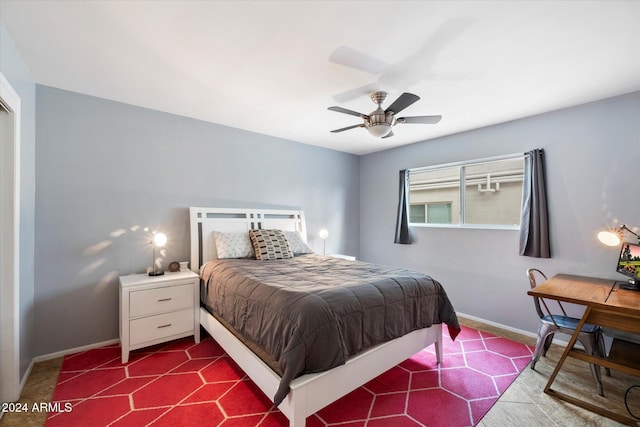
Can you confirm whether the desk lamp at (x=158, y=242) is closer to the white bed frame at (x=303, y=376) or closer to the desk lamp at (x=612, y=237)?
the white bed frame at (x=303, y=376)

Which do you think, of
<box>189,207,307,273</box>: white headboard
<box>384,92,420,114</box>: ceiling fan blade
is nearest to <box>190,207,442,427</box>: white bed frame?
<box>189,207,307,273</box>: white headboard

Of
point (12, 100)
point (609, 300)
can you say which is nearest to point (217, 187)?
point (12, 100)

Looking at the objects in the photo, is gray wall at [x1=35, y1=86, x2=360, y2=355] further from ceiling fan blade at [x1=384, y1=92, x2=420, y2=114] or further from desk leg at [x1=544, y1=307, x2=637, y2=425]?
desk leg at [x1=544, y1=307, x2=637, y2=425]

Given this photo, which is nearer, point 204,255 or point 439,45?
point 439,45

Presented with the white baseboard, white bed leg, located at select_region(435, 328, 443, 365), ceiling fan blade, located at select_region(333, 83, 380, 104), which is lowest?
the white baseboard

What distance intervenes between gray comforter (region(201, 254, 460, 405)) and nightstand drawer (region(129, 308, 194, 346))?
25 centimetres

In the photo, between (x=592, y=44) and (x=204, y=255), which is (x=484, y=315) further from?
(x=204, y=255)

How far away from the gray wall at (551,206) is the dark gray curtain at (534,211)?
0.30 ft

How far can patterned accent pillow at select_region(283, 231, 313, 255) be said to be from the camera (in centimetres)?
362

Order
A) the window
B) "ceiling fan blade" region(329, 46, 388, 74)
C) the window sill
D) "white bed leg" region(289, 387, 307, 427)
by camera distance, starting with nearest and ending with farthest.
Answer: "white bed leg" region(289, 387, 307, 427), "ceiling fan blade" region(329, 46, 388, 74), the window sill, the window

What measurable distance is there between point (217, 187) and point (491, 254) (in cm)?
357

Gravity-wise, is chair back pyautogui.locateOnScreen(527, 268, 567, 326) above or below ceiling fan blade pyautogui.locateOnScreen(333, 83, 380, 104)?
below

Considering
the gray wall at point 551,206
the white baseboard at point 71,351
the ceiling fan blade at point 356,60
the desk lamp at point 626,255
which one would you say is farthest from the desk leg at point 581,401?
the white baseboard at point 71,351

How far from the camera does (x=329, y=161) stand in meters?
4.76
